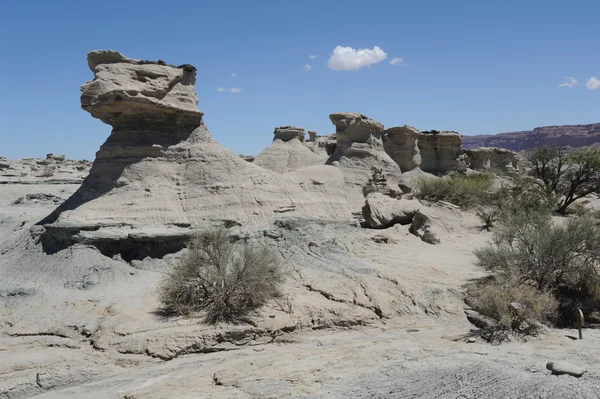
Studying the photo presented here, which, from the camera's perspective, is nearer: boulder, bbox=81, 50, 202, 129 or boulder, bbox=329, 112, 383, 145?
boulder, bbox=81, 50, 202, 129

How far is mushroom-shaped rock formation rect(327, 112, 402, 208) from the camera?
1670cm

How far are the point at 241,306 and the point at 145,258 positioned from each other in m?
3.02

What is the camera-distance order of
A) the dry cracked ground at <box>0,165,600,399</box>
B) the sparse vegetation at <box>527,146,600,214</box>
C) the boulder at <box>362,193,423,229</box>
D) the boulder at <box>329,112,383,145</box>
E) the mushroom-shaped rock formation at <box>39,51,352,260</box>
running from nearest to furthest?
the dry cracked ground at <box>0,165,600,399</box>
the mushroom-shaped rock formation at <box>39,51,352,260</box>
the boulder at <box>362,193,423,229</box>
the boulder at <box>329,112,383,145</box>
the sparse vegetation at <box>527,146,600,214</box>

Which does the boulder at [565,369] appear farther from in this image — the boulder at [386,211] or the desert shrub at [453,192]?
the desert shrub at [453,192]

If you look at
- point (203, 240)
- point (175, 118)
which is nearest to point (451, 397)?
point (203, 240)

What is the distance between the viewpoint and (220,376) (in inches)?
237

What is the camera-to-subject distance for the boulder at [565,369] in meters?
5.30

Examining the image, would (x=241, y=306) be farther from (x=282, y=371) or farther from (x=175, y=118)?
(x=175, y=118)

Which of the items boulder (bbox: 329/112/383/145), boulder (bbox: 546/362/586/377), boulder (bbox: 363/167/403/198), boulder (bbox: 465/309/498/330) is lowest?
boulder (bbox: 465/309/498/330)

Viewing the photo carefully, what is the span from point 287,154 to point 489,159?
19.7 metres

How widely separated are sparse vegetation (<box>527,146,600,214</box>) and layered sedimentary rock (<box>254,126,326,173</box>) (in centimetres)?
1058

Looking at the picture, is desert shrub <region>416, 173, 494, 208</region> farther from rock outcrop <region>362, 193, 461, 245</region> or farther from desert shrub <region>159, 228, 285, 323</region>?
desert shrub <region>159, 228, 285, 323</region>

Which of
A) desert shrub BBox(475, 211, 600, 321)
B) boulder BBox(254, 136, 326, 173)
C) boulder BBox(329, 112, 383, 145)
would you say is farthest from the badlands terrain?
boulder BBox(254, 136, 326, 173)

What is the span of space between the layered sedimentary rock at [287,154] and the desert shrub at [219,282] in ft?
47.5
